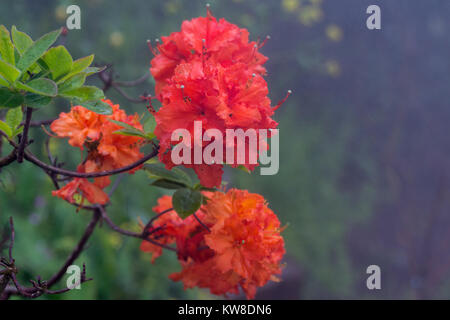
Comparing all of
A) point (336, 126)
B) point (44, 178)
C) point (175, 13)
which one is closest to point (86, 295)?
point (44, 178)

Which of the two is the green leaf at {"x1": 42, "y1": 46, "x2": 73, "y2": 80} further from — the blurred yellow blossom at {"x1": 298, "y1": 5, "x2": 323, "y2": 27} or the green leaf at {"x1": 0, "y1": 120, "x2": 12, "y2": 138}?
the blurred yellow blossom at {"x1": 298, "y1": 5, "x2": 323, "y2": 27}

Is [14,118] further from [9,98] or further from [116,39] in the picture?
[116,39]

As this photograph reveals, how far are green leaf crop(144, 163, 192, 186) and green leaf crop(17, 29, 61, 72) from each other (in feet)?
0.78

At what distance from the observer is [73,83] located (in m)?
0.51

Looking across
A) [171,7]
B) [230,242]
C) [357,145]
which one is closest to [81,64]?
[230,242]

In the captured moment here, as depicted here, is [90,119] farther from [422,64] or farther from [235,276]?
[422,64]

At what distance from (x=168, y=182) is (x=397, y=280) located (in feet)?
7.09

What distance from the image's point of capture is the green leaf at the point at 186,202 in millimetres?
Result: 634

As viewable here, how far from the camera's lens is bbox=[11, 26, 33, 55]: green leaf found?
0.51 meters

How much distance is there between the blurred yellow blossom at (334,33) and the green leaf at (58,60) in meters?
2.00

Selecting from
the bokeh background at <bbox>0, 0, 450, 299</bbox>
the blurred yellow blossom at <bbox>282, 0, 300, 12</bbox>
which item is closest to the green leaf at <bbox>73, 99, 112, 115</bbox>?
the bokeh background at <bbox>0, 0, 450, 299</bbox>

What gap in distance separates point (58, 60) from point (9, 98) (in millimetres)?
71

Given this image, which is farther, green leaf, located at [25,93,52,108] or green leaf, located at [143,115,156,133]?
green leaf, located at [143,115,156,133]

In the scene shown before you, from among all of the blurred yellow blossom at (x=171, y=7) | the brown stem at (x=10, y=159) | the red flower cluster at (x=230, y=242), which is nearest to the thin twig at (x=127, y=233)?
the red flower cluster at (x=230, y=242)
